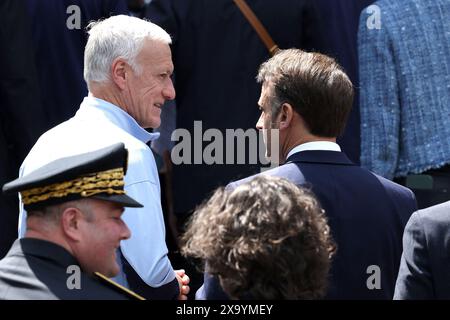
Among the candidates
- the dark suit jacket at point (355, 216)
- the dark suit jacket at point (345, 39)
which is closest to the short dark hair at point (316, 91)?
the dark suit jacket at point (355, 216)

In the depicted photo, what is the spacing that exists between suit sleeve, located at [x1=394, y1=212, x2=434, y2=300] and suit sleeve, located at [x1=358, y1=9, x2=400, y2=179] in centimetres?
183

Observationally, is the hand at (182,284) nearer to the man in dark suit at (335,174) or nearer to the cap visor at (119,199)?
the man in dark suit at (335,174)

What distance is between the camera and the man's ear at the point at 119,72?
15.3 ft

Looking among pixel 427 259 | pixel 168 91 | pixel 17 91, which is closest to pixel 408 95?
pixel 168 91

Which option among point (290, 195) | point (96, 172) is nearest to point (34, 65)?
point (96, 172)

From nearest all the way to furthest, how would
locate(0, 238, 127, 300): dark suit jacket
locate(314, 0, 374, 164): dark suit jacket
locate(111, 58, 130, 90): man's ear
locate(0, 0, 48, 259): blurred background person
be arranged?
locate(0, 238, 127, 300): dark suit jacket, locate(111, 58, 130, 90): man's ear, locate(0, 0, 48, 259): blurred background person, locate(314, 0, 374, 164): dark suit jacket

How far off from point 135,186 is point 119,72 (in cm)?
65

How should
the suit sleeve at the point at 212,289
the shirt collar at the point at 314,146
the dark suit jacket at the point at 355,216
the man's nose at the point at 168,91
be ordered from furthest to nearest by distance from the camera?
the man's nose at the point at 168,91 → the shirt collar at the point at 314,146 → the dark suit jacket at the point at 355,216 → the suit sleeve at the point at 212,289

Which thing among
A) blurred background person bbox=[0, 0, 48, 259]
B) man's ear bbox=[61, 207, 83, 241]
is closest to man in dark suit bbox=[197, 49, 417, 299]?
man's ear bbox=[61, 207, 83, 241]

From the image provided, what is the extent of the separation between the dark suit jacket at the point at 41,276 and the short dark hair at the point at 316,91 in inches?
47.0

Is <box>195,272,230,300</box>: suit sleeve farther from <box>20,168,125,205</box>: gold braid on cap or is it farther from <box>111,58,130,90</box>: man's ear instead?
<box>111,58,130,90</box>: man's ear

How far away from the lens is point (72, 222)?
333cm

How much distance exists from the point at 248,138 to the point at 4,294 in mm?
2501

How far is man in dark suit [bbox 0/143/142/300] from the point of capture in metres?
3.26
